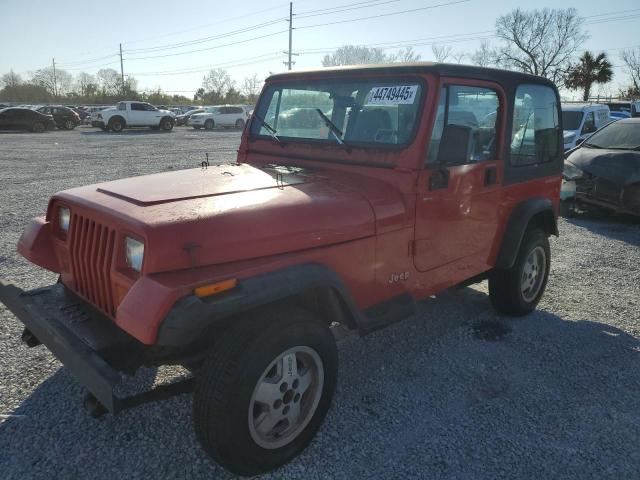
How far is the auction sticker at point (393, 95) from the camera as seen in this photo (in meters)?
3.14

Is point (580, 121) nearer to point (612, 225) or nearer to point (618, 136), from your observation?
point (618, 136)

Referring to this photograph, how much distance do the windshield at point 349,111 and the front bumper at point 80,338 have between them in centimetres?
185

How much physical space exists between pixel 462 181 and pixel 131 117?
1154 inches

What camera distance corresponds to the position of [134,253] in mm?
2338

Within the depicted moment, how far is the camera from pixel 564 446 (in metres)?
2.78

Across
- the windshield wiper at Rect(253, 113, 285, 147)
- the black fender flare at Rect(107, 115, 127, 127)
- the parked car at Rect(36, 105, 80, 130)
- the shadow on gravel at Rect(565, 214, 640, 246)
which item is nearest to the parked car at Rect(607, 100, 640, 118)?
the shadow on gravel at Rect(565, 214, 640, 246)

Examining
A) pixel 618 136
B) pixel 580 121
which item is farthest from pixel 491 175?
pixel 580 121

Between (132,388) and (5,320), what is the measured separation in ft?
5.22

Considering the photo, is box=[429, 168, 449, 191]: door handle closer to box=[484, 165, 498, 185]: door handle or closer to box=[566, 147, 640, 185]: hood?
box=[484, 165, 498, 185]: door handle

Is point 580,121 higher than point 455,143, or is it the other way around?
point 580,121

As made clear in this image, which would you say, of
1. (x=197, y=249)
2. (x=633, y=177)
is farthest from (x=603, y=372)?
(x=633, y=177)

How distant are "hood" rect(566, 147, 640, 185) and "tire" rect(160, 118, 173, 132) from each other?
26.7 meters

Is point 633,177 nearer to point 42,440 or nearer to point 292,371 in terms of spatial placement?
point 292,371

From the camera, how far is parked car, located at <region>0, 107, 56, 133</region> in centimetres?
2700
